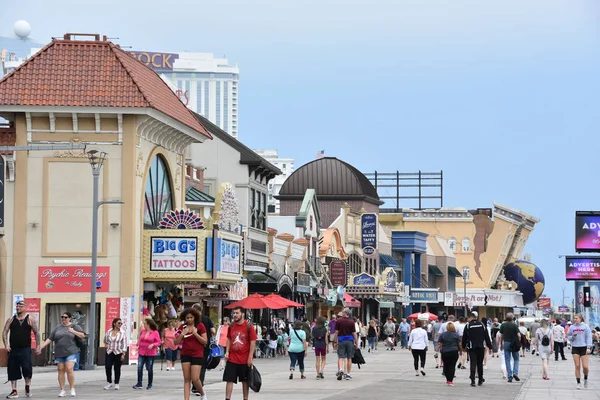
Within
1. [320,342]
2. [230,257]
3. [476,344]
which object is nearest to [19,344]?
[320,342]

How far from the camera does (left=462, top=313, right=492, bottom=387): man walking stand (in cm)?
2912

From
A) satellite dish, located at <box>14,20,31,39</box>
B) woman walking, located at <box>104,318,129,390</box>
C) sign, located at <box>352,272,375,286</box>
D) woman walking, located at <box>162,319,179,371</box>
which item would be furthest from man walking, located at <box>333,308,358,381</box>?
satellite dish, located at <box>14,20,31,39</box>

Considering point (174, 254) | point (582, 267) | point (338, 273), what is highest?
point (174, 254)

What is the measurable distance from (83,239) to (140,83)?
5269mm

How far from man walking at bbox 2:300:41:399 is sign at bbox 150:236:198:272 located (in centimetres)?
1665

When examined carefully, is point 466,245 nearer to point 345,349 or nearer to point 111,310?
point 111,310

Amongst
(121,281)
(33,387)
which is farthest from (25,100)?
(33,387)

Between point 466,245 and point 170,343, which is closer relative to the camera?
point 170,343

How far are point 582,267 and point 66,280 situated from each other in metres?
42.5

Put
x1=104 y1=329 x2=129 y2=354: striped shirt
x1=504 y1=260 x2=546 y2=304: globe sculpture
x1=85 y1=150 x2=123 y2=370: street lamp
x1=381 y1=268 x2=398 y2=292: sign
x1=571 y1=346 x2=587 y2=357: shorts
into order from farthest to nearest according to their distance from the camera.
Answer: x1=504 y1=260 x2=546 y2=304: globe sculpture < x1=381 y1=268 x2=398 y2=292: sign < x1=85 y1=150 x2=123 y2=370: street lamp < x1=571 y1=346 x2=587 y2=357: shorts < x1=104 y1=329 x2=129 y2=354: striped shirt

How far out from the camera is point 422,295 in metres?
95.8

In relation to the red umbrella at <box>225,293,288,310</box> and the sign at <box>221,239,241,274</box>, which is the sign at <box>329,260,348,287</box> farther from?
the sign at <box>221,239,241,274</box>

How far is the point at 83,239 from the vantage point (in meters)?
39.2

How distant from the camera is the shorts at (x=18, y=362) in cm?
2353
